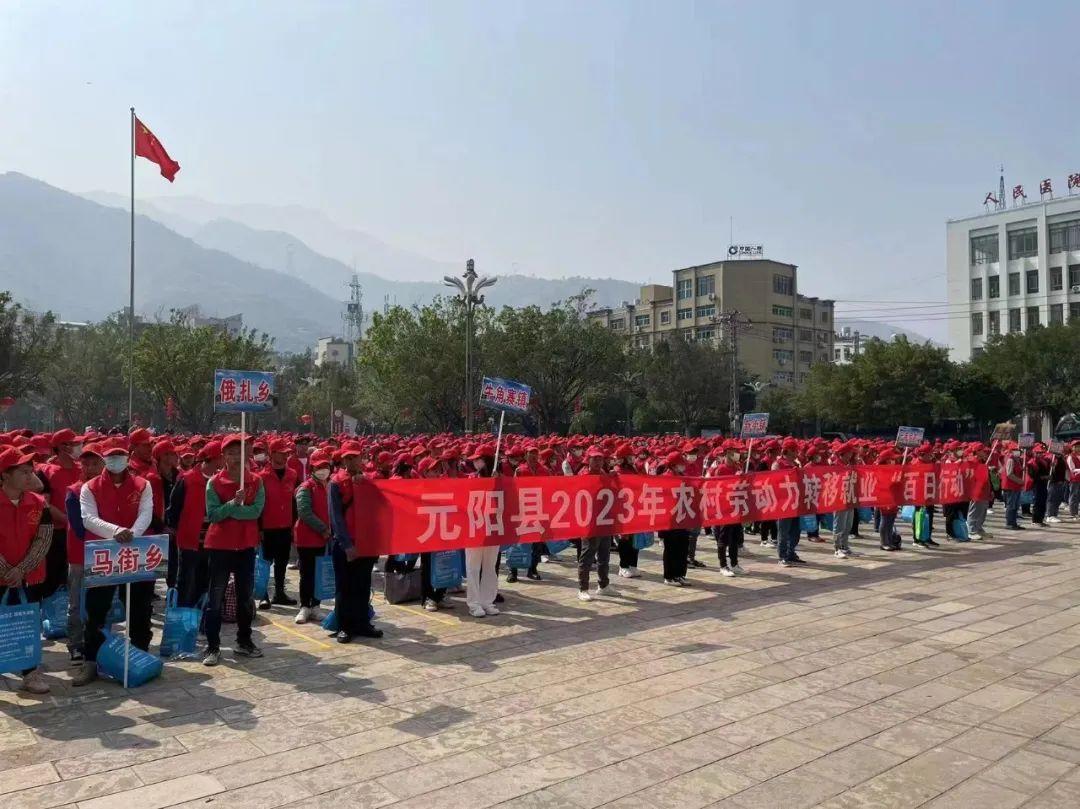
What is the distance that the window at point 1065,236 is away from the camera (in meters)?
74.2

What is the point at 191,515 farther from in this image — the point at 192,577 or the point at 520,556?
the point at 520,556

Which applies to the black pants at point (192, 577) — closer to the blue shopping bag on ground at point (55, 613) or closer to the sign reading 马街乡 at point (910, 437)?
the blue shopping bag on ground at point (55, 613)

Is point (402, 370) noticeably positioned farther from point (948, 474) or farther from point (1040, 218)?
point (1040, 218)

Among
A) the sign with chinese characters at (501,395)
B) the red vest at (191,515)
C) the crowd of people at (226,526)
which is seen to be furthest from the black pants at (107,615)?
the sign with chinese characters at (501,395)

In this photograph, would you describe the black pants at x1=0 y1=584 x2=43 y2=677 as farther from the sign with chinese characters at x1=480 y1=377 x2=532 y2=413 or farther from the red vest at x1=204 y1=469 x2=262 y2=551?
the sign with chinese characters at x1=480 y1=377 x2=532 y2=413

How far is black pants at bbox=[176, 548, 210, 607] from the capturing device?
791 centimetres

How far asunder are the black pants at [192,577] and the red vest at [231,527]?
43 cm

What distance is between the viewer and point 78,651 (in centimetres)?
747

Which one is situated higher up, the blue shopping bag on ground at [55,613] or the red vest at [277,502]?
the red vest at [277,502]

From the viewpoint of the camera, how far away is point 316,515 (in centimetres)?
915

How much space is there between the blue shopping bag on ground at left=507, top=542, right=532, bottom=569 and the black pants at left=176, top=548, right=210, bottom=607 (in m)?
4.50

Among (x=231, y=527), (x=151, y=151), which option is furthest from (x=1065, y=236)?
(x=231, y=527)

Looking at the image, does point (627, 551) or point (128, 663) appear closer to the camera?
point (128, 663)

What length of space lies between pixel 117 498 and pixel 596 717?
14.1ft
